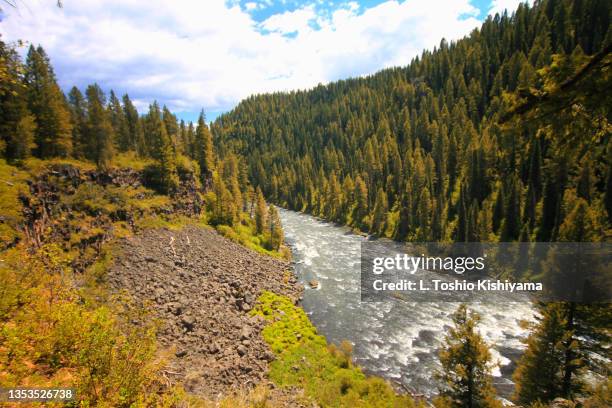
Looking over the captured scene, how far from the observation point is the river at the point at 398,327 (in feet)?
92.4

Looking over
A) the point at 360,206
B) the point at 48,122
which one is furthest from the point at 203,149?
the point at 360,206

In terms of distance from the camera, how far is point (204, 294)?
126 ft

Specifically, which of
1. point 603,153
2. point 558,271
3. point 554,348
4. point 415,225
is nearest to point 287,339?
point 554,348

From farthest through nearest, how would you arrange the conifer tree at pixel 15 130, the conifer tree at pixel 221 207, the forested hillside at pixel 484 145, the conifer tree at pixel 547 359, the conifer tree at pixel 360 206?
the conifer tree at pixel 360 206
the conifer tree at pixel 221 207
the conifer tree at pixel 15 130
the conifer tree at pixel 547 359
the forested hillside at pixel 484 145

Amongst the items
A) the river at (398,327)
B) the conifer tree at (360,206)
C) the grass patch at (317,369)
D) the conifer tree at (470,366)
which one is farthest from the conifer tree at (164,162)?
the conifer tree at (470,366)

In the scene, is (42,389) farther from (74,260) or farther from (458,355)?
(74,260)

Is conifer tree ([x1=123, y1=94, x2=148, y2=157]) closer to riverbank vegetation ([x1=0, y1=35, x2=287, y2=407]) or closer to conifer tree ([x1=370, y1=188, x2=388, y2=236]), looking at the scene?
riverbank vegetation ([x1=0, y1=35, x2=287, y2=407])

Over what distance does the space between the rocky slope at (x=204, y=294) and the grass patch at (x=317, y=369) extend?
1820mm

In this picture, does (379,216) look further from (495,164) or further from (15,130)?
(15,130)

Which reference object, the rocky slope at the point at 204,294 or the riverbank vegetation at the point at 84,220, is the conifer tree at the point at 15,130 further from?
the rocky slope at the point at 204,294

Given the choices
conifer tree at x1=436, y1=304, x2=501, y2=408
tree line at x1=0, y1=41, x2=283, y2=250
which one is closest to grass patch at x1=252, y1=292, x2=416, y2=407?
conifer tree at x1=436, y1=304, x2=501, y2=408

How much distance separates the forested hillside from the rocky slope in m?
22.4

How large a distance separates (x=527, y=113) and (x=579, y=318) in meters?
20.9

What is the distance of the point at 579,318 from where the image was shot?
1891 centimetres
